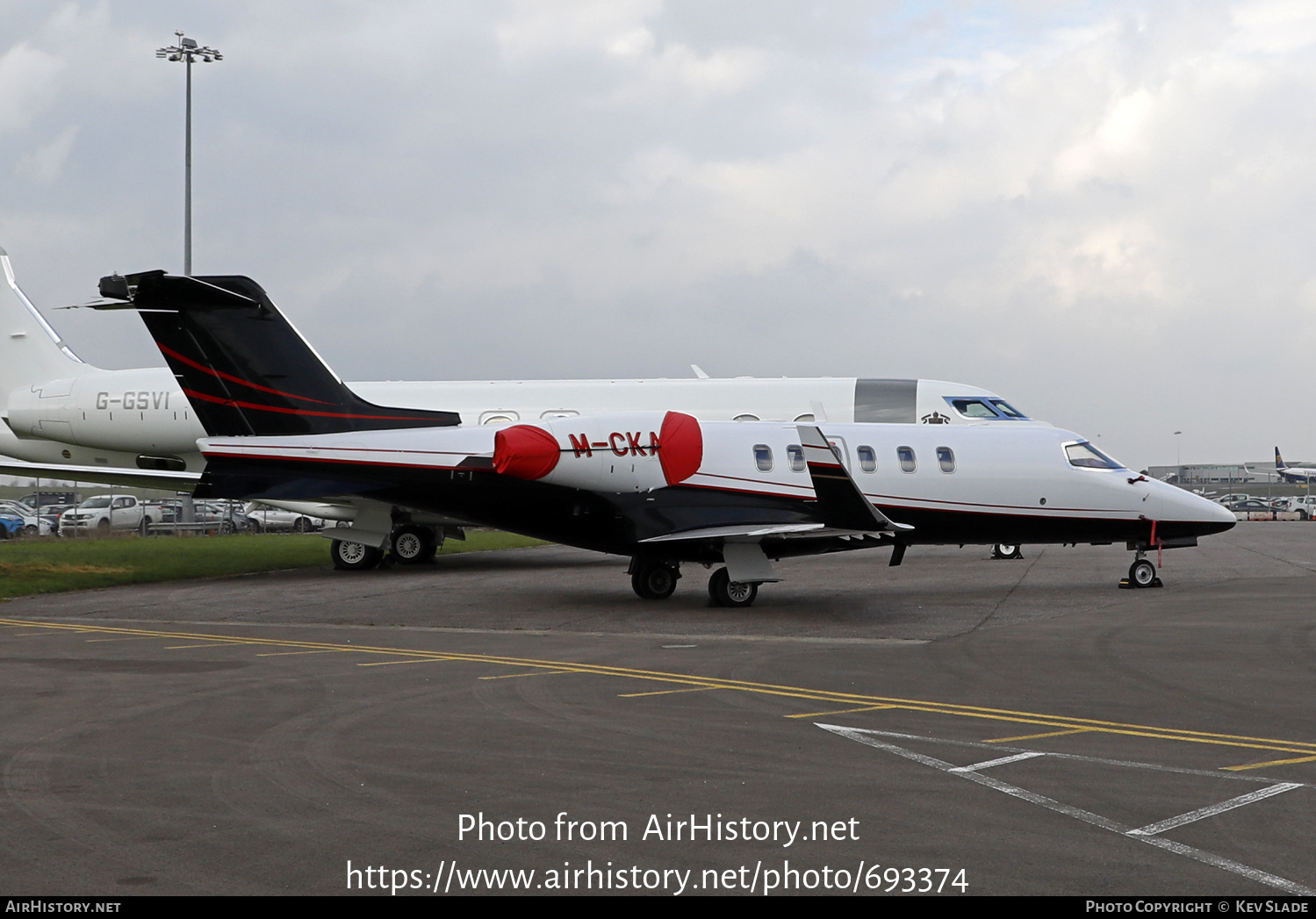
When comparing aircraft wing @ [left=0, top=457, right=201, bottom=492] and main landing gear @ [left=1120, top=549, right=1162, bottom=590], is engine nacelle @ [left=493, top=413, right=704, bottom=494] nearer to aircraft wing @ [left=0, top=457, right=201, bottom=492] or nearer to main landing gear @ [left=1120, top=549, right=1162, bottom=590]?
aircraft wing @ [left=0, top=457, right=201, bottom=492]

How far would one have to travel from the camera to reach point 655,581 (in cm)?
2034

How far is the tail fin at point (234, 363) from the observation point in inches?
833

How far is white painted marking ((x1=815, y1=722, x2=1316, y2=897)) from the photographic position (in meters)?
5.54

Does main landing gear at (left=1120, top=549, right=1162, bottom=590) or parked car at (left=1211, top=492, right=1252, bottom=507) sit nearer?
main landing gear at (left=1120, top=549, right=1162, bottom=590)

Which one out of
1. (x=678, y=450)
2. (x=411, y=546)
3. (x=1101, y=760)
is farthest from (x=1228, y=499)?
(x=1101, y=760)

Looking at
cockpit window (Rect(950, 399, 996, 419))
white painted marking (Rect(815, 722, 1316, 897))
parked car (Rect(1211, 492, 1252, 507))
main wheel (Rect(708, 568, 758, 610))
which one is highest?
cockpit window (Rect(950, 399, 996, 419))

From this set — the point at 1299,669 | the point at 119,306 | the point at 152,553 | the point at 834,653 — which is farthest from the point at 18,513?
the point at 1299,669

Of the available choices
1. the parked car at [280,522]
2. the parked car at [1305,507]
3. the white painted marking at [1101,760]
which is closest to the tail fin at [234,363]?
the white painted marking at [1101,760]

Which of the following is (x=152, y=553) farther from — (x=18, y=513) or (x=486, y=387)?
(x=18, y=513)

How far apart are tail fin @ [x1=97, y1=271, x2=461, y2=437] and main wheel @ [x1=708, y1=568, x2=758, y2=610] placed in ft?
22.9

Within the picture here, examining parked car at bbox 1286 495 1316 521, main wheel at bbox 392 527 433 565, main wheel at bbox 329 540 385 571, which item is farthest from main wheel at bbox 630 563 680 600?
parked car at bbox 1286 495 1316 521

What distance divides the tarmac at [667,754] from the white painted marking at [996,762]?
0.11 feet

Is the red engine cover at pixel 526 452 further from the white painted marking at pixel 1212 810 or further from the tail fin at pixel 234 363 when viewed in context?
the white painted marking at pixel 1212 810

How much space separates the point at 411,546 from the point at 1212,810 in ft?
77.6
